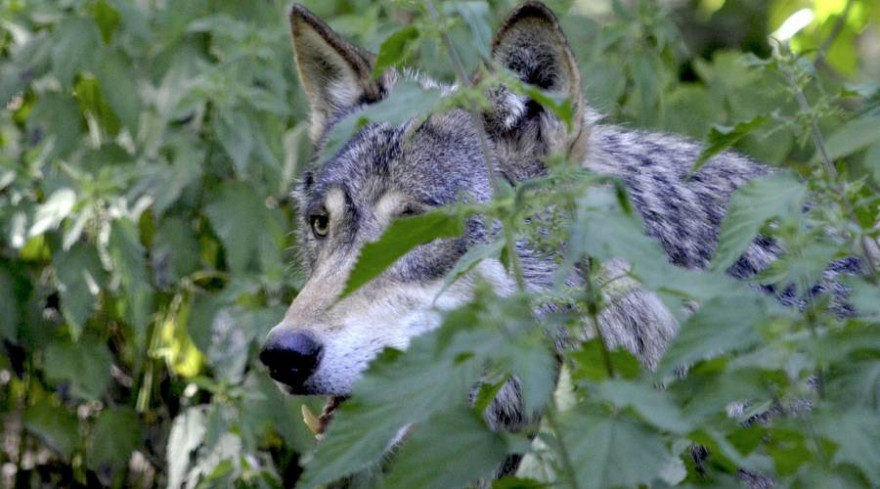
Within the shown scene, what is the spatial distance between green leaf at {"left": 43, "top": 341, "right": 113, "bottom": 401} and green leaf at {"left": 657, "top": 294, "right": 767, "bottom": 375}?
327 centimetres

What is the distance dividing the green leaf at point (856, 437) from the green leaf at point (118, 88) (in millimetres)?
3468

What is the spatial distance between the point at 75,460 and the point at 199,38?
172 centimetres

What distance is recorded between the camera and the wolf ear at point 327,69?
4398mm

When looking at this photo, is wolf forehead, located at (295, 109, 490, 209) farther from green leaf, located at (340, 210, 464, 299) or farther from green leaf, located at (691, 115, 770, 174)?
green leaf, located at (340, 210, 464, 299)

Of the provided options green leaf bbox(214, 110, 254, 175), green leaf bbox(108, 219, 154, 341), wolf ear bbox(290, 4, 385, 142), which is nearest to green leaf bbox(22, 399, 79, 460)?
green leaf bbox(108, 219, 154, 341)

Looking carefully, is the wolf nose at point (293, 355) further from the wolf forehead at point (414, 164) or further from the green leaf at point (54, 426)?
the green leaf at point (54, 426)

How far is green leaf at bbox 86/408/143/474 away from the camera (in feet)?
16.7

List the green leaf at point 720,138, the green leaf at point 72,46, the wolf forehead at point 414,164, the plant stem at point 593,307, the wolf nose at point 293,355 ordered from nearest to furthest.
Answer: the plant stem at point 593,307 < the green leaf at point 720,138 < the wolf nose at point 293,355 < the wolf forehead at point 414,164 < the green leaf at point 72,46

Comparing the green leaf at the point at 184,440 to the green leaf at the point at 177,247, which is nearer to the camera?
the green leaf at the point at 184,440

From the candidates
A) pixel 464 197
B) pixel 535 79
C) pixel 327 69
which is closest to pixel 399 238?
pixel 464 197

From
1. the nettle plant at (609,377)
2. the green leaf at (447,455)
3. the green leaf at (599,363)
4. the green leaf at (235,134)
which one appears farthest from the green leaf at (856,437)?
the green leaf at (235,134)

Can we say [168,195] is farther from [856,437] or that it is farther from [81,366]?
[856,437]

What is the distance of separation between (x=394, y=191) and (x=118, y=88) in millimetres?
1564

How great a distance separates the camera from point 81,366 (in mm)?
5082
